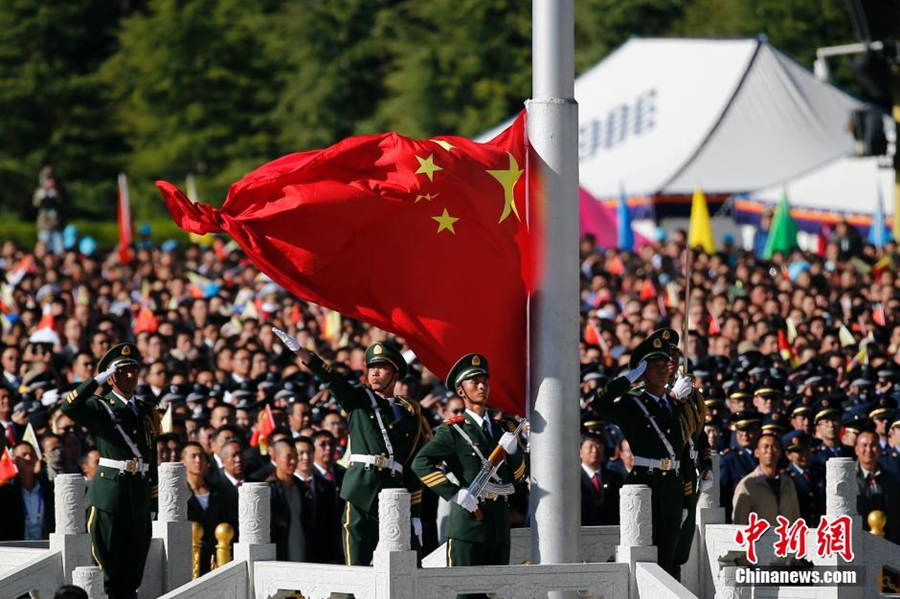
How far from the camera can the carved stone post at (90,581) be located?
973 cm

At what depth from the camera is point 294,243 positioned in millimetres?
10711

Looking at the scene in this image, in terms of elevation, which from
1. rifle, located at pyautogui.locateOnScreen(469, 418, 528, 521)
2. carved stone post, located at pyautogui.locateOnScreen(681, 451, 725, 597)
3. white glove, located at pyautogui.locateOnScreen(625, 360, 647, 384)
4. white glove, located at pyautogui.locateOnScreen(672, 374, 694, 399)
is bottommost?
carved stone post, located at pyautogui.locateOnScreen(681, 451, 725, 597)

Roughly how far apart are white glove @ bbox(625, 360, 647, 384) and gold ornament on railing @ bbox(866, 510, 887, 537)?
259 centimetres

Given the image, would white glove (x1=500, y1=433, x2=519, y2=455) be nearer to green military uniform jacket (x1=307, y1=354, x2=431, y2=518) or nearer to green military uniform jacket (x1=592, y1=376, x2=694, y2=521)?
green military uniform jacket (x1=592, y1=376, x2=694, y2=521)

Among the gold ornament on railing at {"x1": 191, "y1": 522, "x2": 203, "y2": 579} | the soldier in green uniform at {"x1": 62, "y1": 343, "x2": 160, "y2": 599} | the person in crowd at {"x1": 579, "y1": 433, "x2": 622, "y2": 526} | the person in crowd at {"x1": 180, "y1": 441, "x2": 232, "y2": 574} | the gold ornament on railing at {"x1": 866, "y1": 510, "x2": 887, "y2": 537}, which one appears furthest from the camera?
the person in crowd at {"x1": 579, "y1": 433, "x2": 622, "y2": 526}

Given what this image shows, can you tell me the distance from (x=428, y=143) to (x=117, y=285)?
13.6m

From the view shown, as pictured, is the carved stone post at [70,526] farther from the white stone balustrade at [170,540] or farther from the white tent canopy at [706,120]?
the white tent canopy at [706,120]

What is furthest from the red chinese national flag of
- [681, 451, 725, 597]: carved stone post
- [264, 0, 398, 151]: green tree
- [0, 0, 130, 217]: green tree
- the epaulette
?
[0, 0, 130, 217]: green tree

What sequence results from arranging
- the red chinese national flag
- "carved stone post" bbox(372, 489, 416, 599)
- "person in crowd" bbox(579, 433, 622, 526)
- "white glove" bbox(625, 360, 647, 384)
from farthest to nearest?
"person in crowd" bbox(579, 433, 622, 526), "white glove" bbox(625, 360, 647, 384), the red chinese national flag, "carved stone post" bbox(372, 489, 416, 599)

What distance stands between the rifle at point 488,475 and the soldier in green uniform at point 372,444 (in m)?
0.96

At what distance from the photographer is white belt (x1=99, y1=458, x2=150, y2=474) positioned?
11.7m

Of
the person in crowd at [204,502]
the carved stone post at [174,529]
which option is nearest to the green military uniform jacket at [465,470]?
the carved stone post at [174,529]

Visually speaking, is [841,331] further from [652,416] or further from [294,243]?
[294,243]

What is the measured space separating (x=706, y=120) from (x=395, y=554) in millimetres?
25670
